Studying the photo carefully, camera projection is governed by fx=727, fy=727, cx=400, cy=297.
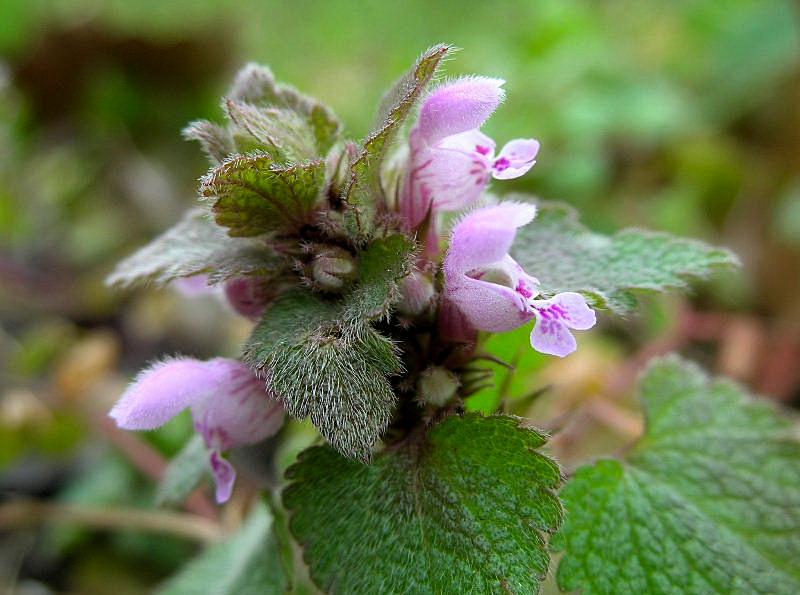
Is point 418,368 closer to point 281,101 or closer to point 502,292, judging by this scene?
point 502,292

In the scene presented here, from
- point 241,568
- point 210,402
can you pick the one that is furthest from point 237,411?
point 241,568

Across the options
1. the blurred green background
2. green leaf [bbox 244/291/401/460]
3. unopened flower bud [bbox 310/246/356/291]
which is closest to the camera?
green leaf [bbox 244/291/401/460]

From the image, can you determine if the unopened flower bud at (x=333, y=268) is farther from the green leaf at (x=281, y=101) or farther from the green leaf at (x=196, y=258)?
the green leaf at (x=281, y=101)

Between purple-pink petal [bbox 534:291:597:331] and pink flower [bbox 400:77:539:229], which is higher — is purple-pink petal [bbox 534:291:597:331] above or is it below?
below

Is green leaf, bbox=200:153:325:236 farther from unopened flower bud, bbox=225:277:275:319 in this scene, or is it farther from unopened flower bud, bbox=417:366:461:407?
unopened flower bud, bbox=417:366:461:407

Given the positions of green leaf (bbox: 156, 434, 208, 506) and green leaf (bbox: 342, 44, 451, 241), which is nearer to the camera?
green leaf (bbox: 342, 44, 451, 241)

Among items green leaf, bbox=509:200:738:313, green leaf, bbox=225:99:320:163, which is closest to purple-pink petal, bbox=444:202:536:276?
green leaf, bbox=509:200:738:313

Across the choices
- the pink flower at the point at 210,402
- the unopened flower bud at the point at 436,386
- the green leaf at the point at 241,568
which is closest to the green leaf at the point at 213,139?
the pink flower at the point at 210,402
